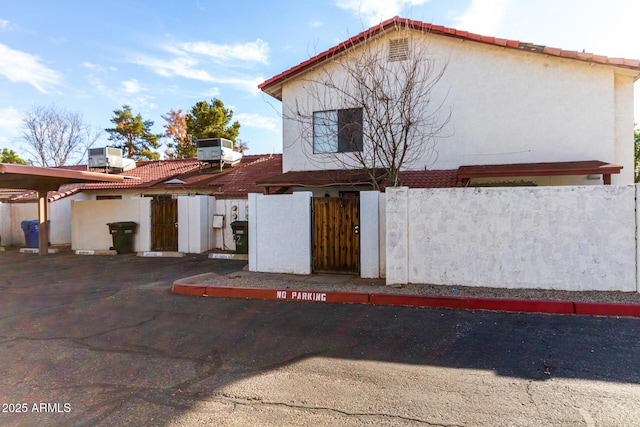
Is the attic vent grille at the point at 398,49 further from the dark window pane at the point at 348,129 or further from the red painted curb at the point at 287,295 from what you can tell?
the red painted curb at the point at 287,295

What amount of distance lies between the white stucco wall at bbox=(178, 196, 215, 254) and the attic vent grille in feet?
27.7

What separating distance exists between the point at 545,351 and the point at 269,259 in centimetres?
668

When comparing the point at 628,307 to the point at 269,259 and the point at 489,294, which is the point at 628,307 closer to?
the point at 489,294

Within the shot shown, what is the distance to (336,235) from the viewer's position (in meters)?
9.53

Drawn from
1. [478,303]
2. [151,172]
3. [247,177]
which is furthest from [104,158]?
[478,303]

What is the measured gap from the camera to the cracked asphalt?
11.1ft

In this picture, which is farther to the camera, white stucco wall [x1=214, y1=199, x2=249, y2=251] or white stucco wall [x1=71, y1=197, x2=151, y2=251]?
white stucco wall [x1=71, y1=197, x2=151, y2=251]

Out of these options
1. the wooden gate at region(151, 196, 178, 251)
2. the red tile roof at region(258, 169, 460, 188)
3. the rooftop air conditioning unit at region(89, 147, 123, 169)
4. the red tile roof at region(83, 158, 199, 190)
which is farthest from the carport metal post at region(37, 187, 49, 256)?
the red tile roof at region(258, 169, 460, 188)

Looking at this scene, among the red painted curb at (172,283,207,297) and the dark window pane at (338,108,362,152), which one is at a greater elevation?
the dark window pane at (338,108,362,152)

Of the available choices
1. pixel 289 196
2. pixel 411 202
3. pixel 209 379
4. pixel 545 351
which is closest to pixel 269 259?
pixel 289 196

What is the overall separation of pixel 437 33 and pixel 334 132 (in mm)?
4245

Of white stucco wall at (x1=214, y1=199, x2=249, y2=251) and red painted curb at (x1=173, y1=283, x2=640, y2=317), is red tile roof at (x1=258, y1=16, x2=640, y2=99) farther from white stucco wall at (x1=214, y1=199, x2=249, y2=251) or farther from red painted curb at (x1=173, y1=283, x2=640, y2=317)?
red painted curb at (x1=173, y1=283, x2=640, y2=317)

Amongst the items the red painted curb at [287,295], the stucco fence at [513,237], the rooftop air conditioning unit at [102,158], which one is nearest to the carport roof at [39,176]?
the rooftop air conditioning unit at [102,158]

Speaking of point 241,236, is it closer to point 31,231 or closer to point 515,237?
point 515,237
